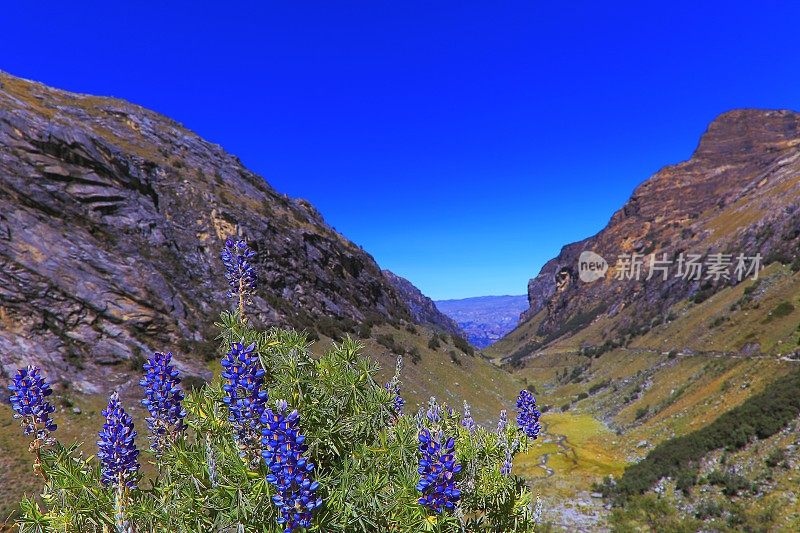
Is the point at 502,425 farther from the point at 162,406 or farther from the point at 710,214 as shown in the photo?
the point at 710,214

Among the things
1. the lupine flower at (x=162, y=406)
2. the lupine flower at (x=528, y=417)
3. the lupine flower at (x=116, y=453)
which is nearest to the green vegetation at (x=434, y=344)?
the lupine flower at (x=528, y=417)

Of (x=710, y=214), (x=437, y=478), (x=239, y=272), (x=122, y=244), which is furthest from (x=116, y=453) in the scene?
(x=710, y=214)

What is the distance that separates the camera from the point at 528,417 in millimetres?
11398

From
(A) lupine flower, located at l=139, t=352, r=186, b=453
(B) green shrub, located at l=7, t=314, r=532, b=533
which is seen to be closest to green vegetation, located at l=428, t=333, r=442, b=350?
(B) green shrub, located at l=7, t=314, r=532, b=533

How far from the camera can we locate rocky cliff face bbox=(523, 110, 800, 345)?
89.4m

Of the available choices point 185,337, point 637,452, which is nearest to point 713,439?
point 637,452

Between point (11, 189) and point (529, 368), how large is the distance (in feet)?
424

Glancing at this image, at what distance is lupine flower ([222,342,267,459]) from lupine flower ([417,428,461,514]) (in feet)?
9.36

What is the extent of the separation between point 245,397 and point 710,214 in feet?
583

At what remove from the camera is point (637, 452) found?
133ft

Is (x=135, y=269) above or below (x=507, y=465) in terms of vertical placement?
above

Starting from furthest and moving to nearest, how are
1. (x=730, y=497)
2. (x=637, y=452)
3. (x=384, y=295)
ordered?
(x=384, y=295) < (x=637, y=452) < (x=730, y=497)

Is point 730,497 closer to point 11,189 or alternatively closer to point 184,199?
point 11,189

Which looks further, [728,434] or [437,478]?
[728,434]
